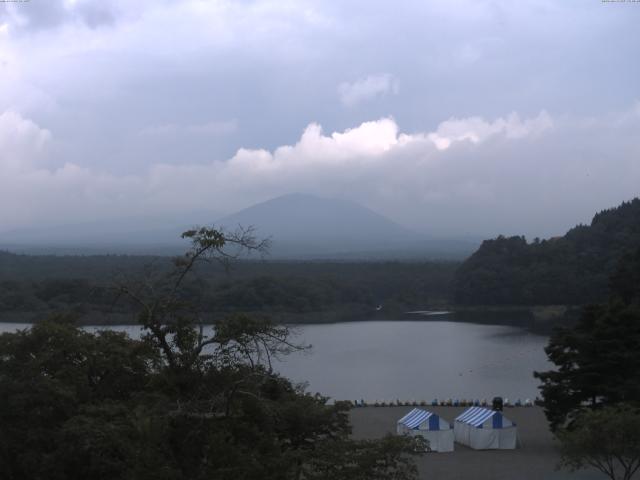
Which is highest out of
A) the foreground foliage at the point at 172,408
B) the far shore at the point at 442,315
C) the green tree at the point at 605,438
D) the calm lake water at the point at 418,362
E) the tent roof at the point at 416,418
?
the foreground foliage at the point at 172,408

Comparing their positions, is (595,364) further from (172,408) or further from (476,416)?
(172,408)

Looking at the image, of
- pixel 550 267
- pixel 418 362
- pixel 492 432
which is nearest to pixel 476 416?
pixel 492 432

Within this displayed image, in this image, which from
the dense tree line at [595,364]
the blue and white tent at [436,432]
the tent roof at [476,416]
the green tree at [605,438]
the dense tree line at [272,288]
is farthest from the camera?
the dense tree line at [272,288]

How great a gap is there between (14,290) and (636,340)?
29181 mm

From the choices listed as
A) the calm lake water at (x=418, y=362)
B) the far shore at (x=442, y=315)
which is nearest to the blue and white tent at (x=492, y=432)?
the calm lake water at (x=418, y=362)

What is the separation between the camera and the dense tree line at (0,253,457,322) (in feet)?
106

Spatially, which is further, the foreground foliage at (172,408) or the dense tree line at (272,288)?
the dense tree line at (272,288)

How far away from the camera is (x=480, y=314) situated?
37.4 meters

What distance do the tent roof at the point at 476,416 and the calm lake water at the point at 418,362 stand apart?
331 cm

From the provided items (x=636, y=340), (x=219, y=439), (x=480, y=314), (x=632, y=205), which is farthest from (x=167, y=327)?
(x=632, y=205)

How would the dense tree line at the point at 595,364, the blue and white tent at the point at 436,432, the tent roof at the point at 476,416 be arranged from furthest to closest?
the tent roof at the point at 476,416 < the blue and white tent at the point at 436,432 < the dense tree line at the point at 595,364

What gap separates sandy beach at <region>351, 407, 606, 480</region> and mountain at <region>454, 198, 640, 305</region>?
25.5 metres

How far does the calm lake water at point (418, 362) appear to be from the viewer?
17047 mm

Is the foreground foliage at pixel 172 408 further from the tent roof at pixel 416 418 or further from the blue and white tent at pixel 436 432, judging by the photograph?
the tent roof at pixel 416 418
